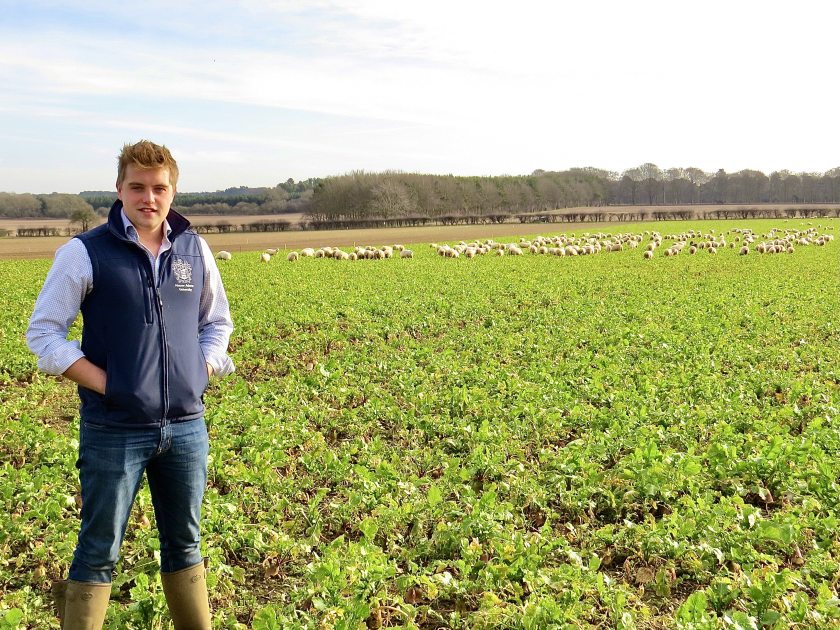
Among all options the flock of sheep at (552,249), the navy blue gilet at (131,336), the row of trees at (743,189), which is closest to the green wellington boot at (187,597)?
the navy blue gilet at (131,336)

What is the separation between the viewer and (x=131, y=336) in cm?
355

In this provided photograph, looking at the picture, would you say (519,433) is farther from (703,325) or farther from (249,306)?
(249,306)

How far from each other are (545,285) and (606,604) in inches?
760

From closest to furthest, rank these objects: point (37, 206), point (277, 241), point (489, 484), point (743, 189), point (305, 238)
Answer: point (489, 484) → point (277, 241) → point (305, 238) → point (37, 206) → point (743, 189)

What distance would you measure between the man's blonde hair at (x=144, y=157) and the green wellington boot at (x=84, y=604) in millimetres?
2302

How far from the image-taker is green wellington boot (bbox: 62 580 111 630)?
3.72m

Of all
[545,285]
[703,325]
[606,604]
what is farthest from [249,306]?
[606,604]

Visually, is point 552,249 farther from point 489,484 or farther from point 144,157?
point 144,157

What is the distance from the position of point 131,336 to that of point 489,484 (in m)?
4.52

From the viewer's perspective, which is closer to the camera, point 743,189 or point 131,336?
point 131,336

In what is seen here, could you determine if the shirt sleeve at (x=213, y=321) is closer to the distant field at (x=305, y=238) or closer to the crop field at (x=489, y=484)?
the crop field at (x=489, y=484)

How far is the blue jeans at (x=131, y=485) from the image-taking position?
3562 mm

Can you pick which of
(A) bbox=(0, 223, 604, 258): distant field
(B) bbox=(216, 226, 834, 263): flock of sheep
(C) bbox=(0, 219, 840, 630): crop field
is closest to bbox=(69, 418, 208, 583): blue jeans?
(C) bbox=(0, 219, 840, 630): crop field

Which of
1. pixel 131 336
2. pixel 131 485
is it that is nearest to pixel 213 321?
pixel 131 336
